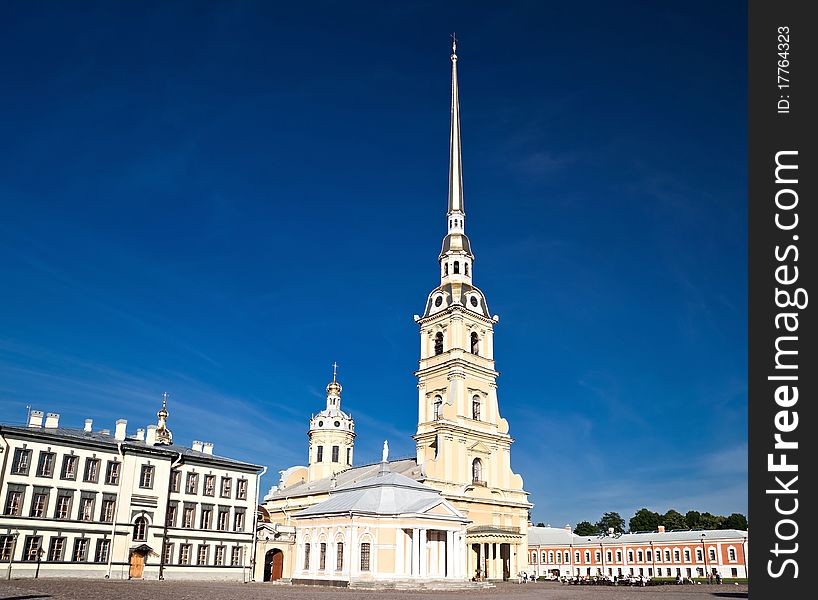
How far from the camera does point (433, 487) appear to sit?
5616 centimetres

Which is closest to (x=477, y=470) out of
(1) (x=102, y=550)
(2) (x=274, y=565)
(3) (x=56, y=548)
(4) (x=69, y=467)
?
(2) (x=274, y=565)

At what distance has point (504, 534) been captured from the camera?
58219mm

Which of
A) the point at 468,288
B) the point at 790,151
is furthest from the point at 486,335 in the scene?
the point at 790,151

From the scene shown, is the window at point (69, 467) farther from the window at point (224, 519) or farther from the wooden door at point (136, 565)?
the window at point (224, 519)

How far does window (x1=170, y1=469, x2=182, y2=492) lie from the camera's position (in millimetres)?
46844

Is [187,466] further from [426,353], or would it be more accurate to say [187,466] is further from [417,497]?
[426,353]

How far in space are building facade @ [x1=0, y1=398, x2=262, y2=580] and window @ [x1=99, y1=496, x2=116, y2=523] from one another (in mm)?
59

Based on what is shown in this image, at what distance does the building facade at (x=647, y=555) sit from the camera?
3049 inches

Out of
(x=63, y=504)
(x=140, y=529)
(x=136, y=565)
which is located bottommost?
(x=136, y=565)

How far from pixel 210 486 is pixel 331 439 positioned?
1211 inches

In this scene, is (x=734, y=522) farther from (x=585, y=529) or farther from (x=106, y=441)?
(x=106, y=441)

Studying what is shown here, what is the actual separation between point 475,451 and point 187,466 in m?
25.3

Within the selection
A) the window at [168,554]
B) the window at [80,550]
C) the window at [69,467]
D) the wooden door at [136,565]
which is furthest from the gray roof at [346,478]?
the window at [69,467]

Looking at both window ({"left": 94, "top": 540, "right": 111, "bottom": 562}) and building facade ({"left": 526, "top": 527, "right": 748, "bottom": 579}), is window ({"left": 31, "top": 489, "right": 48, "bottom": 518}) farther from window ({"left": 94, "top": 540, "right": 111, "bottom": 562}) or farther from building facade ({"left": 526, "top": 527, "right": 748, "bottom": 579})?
building facade ({"left": 526, "top": 527, "right": 748, "bottom": 579})
